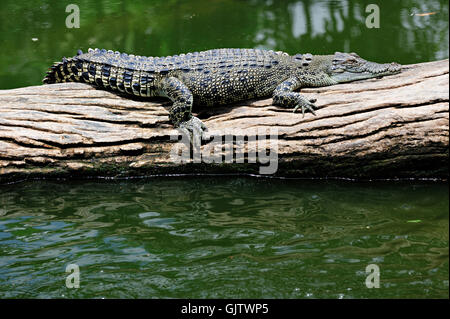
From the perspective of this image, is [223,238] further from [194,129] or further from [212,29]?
[212,29]

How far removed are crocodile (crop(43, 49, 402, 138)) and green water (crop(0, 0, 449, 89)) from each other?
2.96 meters

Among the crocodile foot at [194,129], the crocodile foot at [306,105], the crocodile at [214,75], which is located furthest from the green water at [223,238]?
the crocodile at [214,75]

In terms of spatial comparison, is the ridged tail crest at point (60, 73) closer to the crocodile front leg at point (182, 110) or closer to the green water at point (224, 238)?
the crocodile front leg at point (182, 110)

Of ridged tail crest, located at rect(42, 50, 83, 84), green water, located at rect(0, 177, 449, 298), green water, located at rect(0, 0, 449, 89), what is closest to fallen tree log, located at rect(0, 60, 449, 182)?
green water, located at rect(0, 177, 449, 298)

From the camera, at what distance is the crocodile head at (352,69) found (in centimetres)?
693

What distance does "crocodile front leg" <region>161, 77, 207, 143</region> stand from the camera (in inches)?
264

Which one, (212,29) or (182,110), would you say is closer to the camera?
(182,110)

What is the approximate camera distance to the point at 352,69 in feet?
23.1

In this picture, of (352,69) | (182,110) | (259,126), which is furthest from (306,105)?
(182,110)

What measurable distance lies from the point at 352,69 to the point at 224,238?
122 inches

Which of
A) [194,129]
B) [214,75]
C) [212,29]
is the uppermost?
[212,29]

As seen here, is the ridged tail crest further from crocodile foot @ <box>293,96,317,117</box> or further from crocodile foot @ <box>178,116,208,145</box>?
crocodile foot @ <box>293,96,317,117</box>

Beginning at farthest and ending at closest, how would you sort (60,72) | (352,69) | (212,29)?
(212,29) < (60,72) < (352,69)
